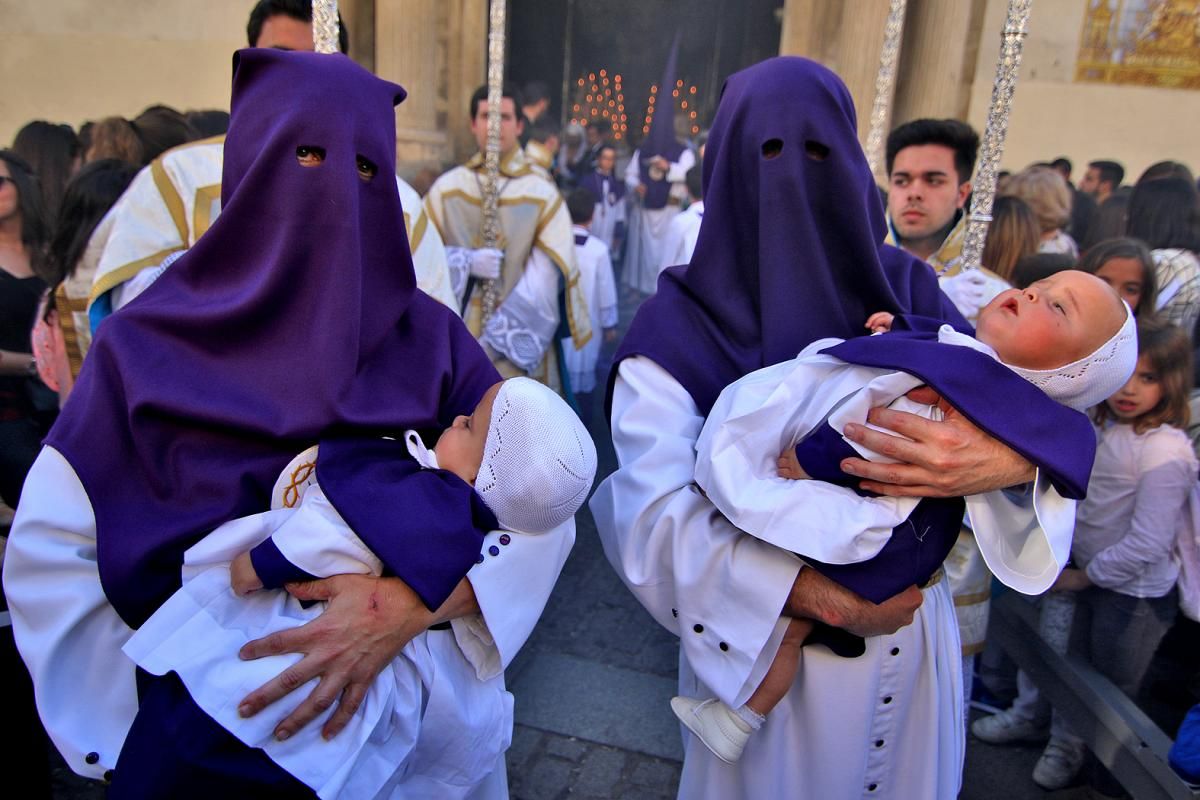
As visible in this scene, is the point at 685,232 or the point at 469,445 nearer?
the point at 469,445

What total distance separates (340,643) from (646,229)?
10.1 meters

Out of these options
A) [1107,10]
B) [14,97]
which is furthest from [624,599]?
[14,97]

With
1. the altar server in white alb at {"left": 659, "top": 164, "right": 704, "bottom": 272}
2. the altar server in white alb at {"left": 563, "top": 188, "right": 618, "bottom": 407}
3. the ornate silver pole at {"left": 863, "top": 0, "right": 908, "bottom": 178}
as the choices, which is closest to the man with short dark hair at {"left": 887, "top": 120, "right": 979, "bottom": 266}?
the ornate silver pole at {"left": 863, "top": 0, "right": 908, "bottom": 178}

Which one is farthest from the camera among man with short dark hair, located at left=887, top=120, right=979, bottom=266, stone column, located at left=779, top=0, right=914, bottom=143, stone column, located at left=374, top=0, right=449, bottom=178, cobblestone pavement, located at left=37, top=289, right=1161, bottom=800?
stone column, located at left=374, top=0, right=449, bottom=178

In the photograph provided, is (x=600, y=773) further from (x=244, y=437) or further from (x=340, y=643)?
(x=244, y=437)

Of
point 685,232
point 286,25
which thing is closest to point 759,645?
point 286,25

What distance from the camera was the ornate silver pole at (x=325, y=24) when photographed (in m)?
2.60

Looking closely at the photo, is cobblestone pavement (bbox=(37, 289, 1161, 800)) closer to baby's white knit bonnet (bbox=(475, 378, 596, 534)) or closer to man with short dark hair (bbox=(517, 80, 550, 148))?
baby's white knit bonnet (bbox=(475, 378, 596, 534))

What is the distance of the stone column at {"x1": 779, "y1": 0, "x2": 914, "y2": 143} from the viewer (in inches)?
295

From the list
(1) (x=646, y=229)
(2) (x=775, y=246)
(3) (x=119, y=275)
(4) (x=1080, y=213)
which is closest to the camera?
(2) (x=775, y=246)

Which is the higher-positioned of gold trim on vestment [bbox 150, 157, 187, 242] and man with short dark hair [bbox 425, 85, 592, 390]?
gold trim on vestment [bbox 150, 157, 187, 242]

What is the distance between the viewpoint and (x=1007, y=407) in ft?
5.27

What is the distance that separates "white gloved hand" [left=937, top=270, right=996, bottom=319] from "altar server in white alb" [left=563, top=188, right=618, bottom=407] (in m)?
3.26

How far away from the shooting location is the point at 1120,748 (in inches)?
105
